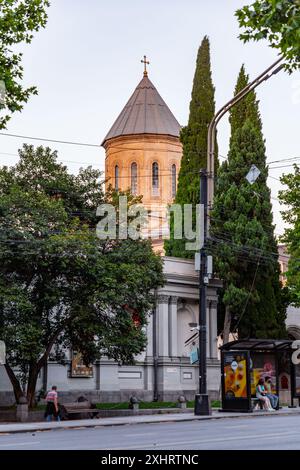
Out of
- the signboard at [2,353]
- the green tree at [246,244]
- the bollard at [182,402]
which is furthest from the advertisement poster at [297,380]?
the signboard at [2,353]

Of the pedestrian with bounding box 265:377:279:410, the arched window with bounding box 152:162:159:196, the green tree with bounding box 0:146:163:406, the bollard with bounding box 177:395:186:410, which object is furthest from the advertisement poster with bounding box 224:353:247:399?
the arched window with bounding box 152:162:159:196

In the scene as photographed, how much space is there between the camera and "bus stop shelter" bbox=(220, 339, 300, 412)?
116 feet

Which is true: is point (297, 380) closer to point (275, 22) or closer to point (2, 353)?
point (2, 353)

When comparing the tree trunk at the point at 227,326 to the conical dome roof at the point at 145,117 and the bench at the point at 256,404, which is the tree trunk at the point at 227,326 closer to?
the bench at the point at 256,404

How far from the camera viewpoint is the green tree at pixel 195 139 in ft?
186

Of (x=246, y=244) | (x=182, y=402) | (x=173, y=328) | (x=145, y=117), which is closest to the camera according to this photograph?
(x=182, y=402)

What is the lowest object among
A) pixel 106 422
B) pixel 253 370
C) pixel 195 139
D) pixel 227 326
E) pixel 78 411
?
pixel 106 422

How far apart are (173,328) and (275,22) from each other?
117 feet

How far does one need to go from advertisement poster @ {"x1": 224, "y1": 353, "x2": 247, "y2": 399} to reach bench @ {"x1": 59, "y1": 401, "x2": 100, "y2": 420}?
17.1ft

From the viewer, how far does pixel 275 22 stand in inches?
597

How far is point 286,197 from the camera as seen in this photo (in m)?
54.3

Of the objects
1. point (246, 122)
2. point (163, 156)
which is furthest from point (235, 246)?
point (163, 156)

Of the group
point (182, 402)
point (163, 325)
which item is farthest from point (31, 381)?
point (163, 325)
